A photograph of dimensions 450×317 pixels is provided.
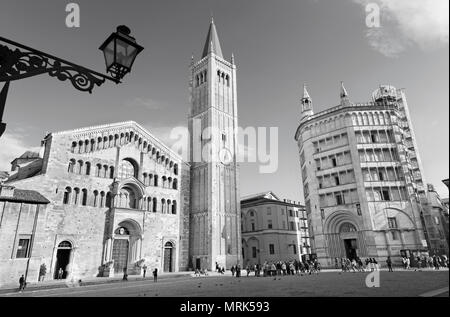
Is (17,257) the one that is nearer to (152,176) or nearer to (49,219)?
(49,219)

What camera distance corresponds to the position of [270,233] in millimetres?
53281

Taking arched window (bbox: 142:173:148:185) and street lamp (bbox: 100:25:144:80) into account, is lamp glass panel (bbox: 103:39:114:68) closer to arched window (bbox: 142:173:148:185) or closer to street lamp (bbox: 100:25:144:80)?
street lamp (bbox: 100:25:144:80)

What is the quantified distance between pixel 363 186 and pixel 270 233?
21075 mm

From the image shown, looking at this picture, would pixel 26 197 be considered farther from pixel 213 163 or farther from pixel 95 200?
pixel 213 163

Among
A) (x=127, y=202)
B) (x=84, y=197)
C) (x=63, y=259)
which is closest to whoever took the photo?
(x=63, y=259)

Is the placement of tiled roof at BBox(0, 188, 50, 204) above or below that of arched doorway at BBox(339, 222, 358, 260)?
above

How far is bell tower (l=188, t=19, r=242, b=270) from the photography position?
38344mm

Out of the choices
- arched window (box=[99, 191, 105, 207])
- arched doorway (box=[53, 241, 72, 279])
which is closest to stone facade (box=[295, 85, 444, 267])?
arched window (box=[99, 191, 105, 207])

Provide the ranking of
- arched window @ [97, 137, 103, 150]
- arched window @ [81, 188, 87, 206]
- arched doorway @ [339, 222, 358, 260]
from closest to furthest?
1. arched window @ [81, 188, 87, 206]
2. arched window @ [97, 137, 103, 150]
3. arched doorway @ [339, 222, 358, 260]

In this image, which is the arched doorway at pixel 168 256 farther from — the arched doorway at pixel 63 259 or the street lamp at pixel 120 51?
the street lamp at pixel 120 51

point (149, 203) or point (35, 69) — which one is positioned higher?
point (149, 203)

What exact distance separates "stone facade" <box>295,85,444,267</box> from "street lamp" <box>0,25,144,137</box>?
38.8m

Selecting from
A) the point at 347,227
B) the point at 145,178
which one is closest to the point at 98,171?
the point at 145,178
